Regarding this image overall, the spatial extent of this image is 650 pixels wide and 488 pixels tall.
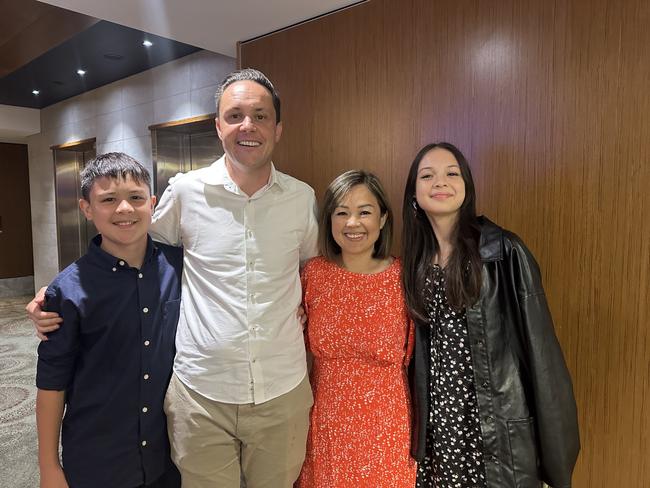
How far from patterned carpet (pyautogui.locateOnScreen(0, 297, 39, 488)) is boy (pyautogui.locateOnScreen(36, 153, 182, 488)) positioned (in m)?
1.58

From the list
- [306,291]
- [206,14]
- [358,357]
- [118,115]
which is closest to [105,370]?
[306,291]

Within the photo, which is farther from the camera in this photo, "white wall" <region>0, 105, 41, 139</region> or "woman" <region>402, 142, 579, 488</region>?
"white wall" <region>0, 105, 41, 139</region>

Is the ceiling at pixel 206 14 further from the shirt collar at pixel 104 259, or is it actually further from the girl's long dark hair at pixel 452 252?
the shirt collar at pixel 104 259

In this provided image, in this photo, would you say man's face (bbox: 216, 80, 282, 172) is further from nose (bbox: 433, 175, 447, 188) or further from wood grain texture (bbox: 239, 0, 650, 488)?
wood grain texture (bbox: 239, 0, 650, 488)

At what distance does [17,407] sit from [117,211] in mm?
3054

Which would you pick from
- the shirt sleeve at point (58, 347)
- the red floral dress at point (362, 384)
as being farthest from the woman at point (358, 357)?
the shirt sleeve at point (58, 347)

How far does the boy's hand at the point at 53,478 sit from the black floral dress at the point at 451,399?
1.28 metres

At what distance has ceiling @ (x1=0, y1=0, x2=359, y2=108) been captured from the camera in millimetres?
2555

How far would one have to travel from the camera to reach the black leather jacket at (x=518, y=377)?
1.40m

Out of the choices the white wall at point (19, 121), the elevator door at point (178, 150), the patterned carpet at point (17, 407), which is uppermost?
the white wall at point (19, 121)

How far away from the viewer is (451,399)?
1.53 meters

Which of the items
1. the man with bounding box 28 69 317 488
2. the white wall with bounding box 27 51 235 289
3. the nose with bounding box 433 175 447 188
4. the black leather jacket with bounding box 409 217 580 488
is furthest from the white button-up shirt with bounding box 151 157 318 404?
the white wall with bounding box 27 51 235 289

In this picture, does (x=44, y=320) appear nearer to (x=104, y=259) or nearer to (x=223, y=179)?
(x=104, y=259)

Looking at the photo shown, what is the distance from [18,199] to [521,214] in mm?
9350
